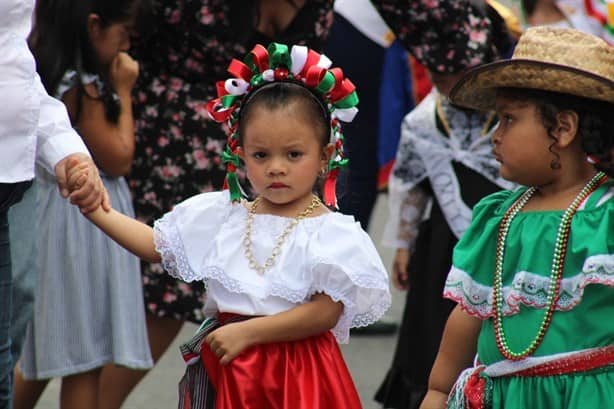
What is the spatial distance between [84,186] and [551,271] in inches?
51.2

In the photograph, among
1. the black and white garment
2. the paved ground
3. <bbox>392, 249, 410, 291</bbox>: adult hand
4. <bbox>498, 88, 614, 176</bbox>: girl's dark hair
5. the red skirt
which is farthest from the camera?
the paved ground

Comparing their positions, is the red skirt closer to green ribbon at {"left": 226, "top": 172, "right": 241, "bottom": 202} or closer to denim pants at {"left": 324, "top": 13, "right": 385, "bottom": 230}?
green ribbon at {"left": 226, "top": 172, "right": 241, "bottom": 202}

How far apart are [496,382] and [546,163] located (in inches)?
23.4

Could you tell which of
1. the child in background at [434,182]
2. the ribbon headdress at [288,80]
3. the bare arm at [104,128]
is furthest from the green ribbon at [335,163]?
the child in background at [434,182]

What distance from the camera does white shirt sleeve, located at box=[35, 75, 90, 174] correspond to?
3.61 metres

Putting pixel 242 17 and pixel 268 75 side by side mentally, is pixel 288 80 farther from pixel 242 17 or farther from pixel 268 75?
pixel 242 17

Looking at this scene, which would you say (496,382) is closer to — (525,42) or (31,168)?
(525,42)

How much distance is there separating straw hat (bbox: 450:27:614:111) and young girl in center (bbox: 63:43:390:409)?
474 millimetres

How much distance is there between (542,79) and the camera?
315 centimetres

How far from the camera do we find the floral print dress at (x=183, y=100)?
14.8 ft

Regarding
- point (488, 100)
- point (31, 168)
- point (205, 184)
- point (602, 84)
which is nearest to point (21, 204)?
point (31, 168)

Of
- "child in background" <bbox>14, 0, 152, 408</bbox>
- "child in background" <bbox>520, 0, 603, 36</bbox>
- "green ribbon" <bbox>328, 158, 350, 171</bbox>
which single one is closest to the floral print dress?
"child in background" <bbox>14, 0, 152, 408</bbox>

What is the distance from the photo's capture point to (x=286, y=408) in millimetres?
3275

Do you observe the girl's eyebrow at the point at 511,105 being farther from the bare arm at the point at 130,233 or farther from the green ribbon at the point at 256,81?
the bare arm at the point at 130,233
